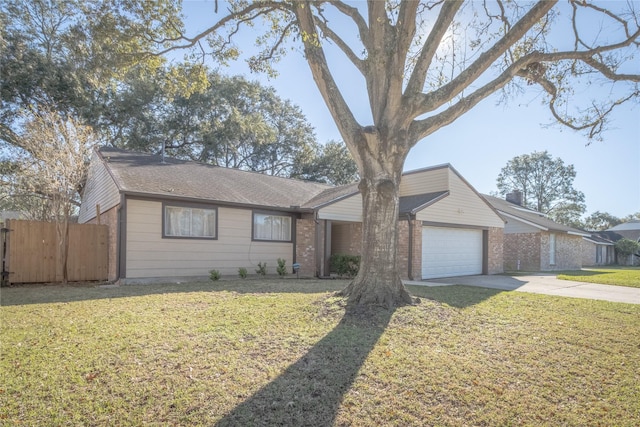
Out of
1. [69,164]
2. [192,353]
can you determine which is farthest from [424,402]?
[69,164]

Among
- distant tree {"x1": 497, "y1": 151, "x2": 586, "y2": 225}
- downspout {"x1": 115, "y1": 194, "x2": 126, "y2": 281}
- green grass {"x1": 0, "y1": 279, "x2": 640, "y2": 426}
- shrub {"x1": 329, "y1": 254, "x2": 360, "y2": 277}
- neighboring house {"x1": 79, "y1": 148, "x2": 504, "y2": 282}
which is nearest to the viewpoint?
green grass {"x1": 0, "y1": 279, "x2": 640, "y2": 426}

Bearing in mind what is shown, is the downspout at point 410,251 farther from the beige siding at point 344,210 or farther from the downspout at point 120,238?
the downspout at point 120,238

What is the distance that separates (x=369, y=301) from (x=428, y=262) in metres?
8.15

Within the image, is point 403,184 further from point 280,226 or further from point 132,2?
point 132,2

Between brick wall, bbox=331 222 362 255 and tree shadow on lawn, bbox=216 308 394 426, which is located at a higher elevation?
brick wall, bbox=331 222 362 255

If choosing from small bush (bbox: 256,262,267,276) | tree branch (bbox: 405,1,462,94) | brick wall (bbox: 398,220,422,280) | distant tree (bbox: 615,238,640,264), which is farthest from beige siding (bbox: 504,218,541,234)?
distant tree (bbox: 615,238,640,264)

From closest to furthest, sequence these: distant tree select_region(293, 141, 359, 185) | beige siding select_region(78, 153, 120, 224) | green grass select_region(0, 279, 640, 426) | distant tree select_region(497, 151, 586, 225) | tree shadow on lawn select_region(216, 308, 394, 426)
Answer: tree shadow on lawn select_region(216, 308, 394, 426), green grass select_region(0, 279, 640, 426), beige siding select_region(78, 153, 120, 224), distant tree select_region(293, 141, 359, 185), distant tree select_region(497, 151, 586, 225)

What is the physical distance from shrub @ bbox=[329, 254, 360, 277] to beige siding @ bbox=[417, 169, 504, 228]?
2909 millimetres

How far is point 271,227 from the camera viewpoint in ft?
43.0

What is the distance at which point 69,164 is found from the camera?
10477 millimetres

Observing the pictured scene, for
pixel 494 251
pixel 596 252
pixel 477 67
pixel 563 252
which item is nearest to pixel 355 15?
pixel 477 67

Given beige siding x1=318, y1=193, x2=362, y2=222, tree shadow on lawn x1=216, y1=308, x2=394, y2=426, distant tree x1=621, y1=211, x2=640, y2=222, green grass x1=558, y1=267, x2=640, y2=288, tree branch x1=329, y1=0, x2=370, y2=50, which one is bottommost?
green grass x1=558, y1=267, x2=640, y2=288

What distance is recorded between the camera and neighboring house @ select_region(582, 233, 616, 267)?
28562 mm

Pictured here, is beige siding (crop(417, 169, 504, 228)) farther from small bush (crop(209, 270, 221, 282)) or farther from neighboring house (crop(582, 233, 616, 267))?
neighboring house (crop(582, 233, 616, 267))
